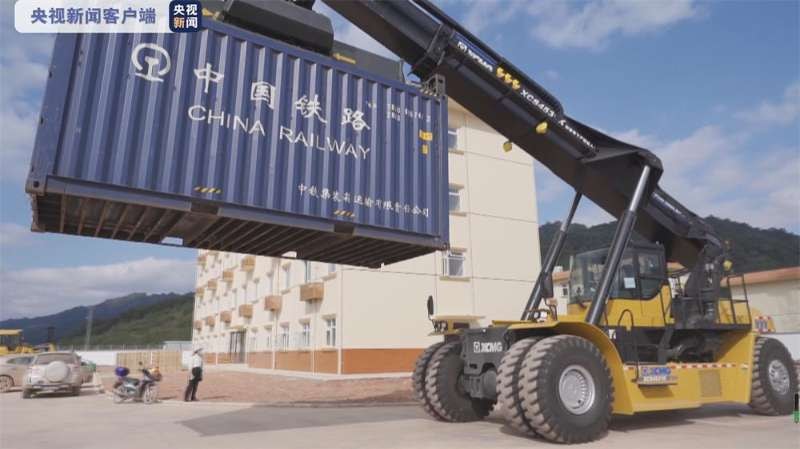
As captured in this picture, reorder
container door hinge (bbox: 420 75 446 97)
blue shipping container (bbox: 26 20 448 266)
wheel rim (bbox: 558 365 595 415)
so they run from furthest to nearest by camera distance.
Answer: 1. container door hinge (bbox: 420 75 446 97)
2. wheel rim (bbox: 558 365 595 415)
3. blue shipping container (bbox: 26 20 448 266)

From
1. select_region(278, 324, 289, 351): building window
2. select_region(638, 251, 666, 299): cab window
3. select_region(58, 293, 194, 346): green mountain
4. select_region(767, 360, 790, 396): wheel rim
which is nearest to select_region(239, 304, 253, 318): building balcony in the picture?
select_region(278, 324, 289, 351): building window

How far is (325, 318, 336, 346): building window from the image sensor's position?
25844 mm

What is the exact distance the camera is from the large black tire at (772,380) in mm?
10852

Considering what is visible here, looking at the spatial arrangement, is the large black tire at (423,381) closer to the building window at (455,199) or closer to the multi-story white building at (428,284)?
the multi-story white building at (428,284)

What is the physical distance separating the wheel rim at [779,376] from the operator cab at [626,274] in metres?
3.01

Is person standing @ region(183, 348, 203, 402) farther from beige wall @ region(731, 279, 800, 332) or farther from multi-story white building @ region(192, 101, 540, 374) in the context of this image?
beige wall @ region(731, 279, 800, 332)

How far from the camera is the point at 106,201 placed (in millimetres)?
7250

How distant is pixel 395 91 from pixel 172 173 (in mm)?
3981

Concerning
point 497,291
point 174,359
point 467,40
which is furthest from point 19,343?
point 467,40

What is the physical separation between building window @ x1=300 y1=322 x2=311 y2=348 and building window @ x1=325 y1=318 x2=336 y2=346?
7.54ft

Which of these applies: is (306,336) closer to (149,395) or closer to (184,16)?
(149,395)

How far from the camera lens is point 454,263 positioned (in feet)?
90.6

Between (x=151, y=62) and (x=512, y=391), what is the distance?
272 inches

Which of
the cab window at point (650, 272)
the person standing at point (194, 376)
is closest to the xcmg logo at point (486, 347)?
the cab window at point (650, 272)
